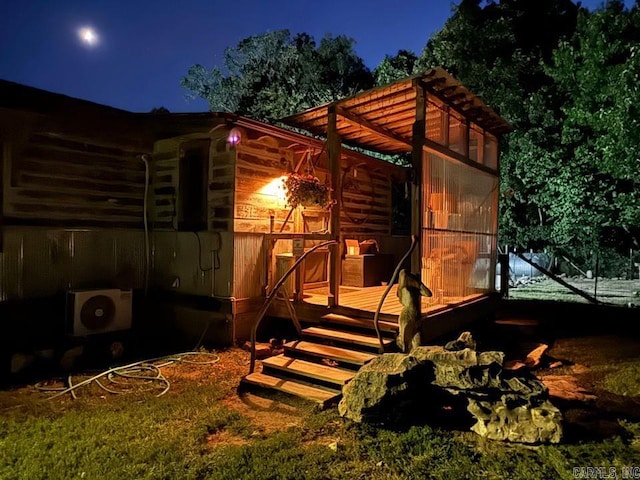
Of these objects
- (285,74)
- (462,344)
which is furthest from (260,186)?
(285,74)

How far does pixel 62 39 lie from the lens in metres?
162

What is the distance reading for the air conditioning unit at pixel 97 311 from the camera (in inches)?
283

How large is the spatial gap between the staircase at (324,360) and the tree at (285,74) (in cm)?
1669

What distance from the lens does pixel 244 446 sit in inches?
166

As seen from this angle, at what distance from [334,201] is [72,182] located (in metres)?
4.60

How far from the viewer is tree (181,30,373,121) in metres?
22.2

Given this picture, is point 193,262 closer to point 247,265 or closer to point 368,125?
point 247,265

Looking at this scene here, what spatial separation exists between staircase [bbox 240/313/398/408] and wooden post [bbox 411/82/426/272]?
1.07 m

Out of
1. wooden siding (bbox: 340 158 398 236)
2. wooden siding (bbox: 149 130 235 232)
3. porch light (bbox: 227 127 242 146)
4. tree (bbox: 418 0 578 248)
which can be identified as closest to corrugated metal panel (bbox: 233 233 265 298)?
wooden siding (bbox: 149 130 235 232)

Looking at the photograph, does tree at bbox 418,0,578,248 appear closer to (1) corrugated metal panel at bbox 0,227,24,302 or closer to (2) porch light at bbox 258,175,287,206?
(2) porch light at bbox 258,175,287,206

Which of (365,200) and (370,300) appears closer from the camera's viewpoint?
(370,300)

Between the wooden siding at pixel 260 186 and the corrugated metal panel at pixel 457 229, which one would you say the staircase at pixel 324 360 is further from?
the wooden siding at pixel 260 186

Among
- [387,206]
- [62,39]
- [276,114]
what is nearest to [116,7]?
[62,39]

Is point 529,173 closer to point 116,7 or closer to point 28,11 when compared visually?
point 28,11
